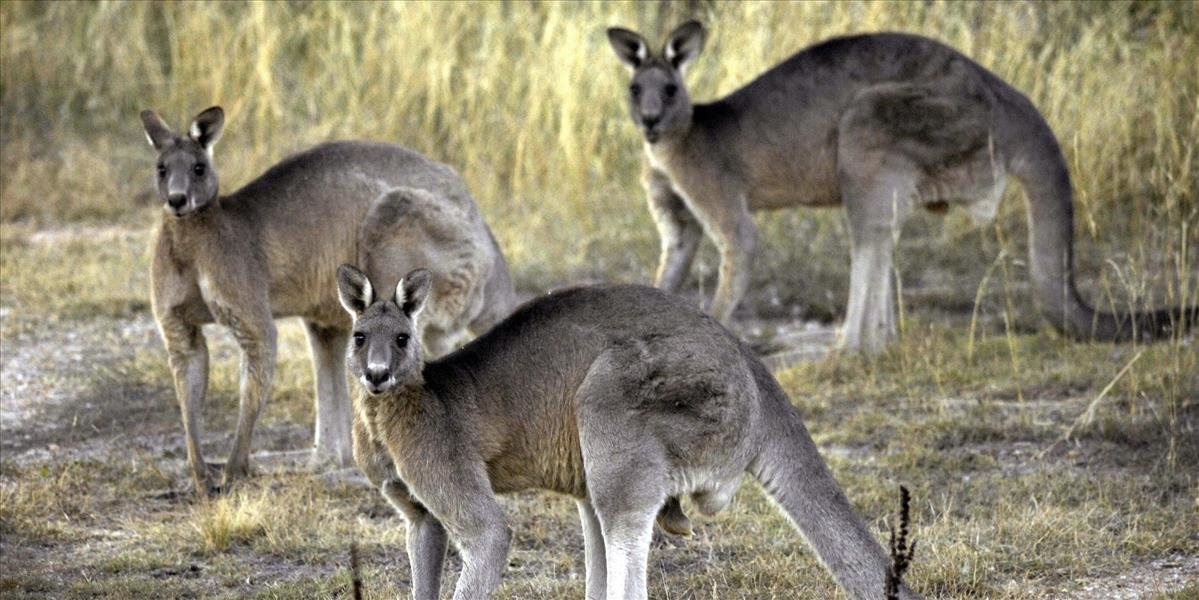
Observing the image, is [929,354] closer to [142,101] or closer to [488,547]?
[488,547]

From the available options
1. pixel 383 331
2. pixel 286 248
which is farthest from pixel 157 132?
pixel 383 331

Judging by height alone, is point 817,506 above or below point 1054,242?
below

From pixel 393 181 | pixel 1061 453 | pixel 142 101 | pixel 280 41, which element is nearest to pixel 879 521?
pixel 1061 453

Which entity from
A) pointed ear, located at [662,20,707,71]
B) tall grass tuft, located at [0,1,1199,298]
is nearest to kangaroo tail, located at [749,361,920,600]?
pointed ear, located at [662,20,707,71]

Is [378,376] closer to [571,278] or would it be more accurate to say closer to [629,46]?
[629,46]

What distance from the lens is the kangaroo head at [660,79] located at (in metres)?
8.33

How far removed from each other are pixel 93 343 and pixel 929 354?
4.21m

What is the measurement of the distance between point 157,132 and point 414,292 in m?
2.20

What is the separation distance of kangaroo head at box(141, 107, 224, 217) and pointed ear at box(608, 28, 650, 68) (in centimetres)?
249

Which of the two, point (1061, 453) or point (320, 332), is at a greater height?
point (320, 332)

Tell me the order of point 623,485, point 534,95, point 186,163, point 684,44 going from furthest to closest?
point 534,95
point 684,44
point 186,163
point 623,485

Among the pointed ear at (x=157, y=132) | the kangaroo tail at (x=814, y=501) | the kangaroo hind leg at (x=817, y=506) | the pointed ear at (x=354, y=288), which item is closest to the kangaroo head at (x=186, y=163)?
the pointed ear at (x=157, y=132)

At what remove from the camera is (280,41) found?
1157 centimetres

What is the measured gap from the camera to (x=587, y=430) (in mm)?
4637
